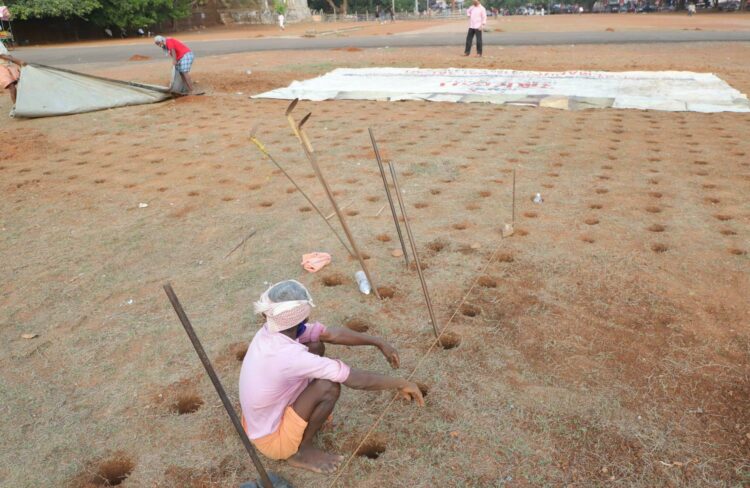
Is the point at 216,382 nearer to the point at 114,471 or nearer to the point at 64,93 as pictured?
the point at 114,471

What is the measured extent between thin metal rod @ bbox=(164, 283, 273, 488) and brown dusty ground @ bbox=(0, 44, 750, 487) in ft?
1.18

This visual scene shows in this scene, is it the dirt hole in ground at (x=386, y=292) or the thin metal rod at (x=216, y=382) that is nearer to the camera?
the thin metal rod at (x=216, y=382)

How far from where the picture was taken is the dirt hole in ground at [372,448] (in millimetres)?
2559

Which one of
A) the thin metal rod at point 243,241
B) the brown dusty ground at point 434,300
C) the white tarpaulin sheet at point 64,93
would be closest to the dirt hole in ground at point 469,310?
the brown dusty ground at point 434,300

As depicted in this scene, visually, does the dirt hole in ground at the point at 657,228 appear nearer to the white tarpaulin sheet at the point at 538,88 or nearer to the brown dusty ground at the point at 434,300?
the brown dusty ground at the point at 434,300

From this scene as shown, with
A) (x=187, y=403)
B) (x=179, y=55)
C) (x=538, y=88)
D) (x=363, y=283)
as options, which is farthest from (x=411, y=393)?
(x=179, y=55)

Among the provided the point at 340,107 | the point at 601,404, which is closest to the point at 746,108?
the point at 340,107

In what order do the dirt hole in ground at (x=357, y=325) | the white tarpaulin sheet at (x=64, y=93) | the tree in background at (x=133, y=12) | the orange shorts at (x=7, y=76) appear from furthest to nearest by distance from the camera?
the tree in background at (x=133, y=12)
the orange shorts at (x=7, y=76)
the white tarpaulin sheet at (x=64, y=93)
the dirt hole in ground at (x=357, y=325)

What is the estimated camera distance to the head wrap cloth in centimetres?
231

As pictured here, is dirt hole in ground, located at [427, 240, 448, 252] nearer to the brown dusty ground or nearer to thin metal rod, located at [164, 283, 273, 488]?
the brown dusty ground

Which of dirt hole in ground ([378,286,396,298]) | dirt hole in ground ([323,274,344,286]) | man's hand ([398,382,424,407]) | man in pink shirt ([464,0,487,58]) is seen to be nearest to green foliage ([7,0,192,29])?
man in pink shirt ([464,0,487,58])

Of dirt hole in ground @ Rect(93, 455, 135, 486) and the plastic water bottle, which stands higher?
the plastic water bottle

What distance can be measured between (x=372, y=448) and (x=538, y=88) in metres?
8.95

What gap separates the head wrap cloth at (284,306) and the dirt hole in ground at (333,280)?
5.53 ft
